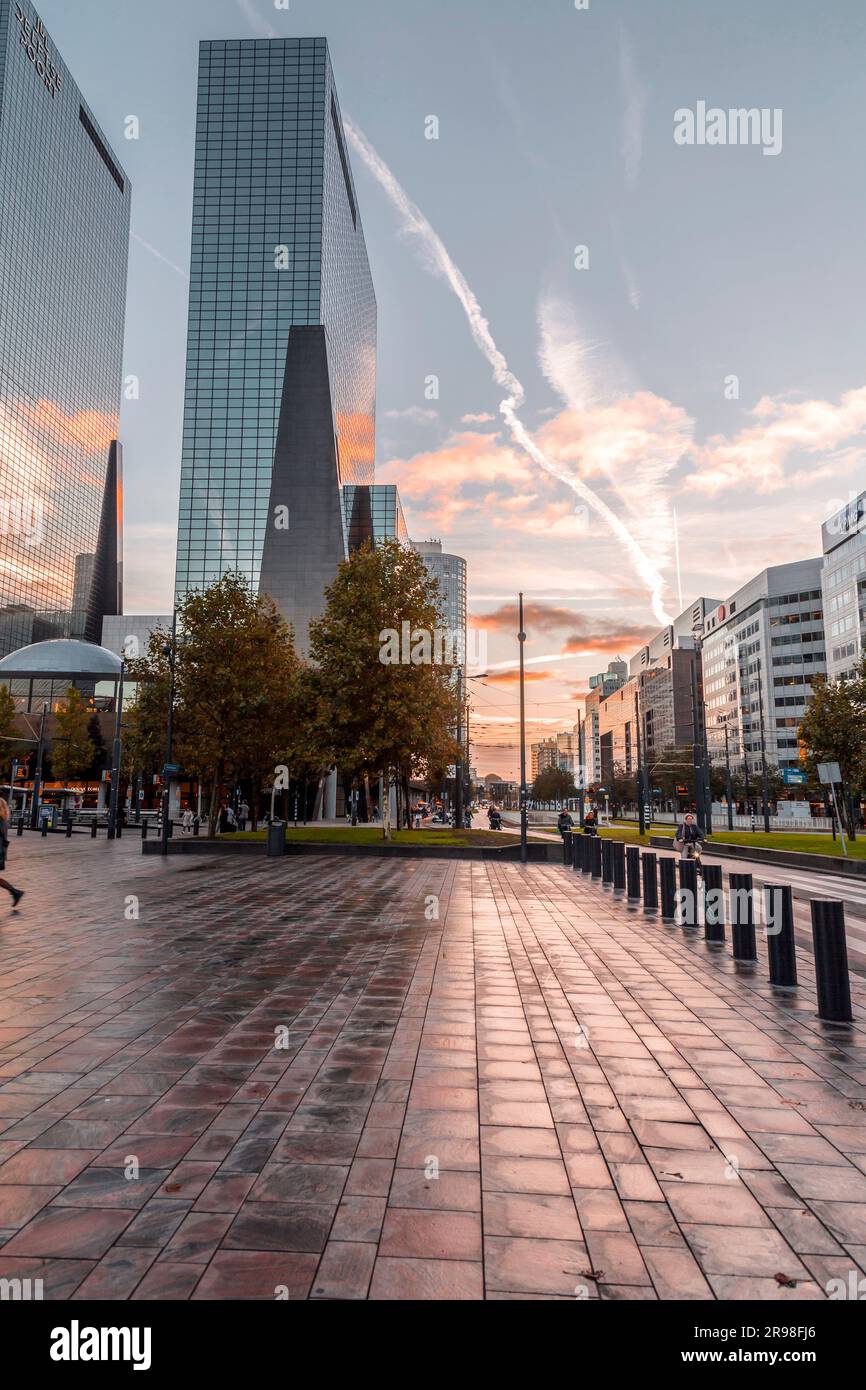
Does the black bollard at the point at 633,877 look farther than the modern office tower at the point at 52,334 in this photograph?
No

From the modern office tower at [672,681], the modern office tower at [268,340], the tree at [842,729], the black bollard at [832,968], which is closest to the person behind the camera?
the black bollard at [832,968]

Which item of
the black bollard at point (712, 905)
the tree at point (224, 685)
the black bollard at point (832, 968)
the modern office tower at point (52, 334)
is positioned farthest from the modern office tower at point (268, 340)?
the black bollard at point (832, 968)

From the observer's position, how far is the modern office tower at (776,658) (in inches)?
3885

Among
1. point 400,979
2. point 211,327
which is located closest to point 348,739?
point 400,979

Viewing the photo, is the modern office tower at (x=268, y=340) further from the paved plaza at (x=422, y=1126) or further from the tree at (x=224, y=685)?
the paved plaza at (x=422, y=1126)

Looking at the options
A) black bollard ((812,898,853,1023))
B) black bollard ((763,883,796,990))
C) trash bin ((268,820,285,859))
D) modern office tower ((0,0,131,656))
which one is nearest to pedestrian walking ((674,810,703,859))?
trash bin ((268,820,285,859))

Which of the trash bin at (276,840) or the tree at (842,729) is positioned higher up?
the tree at (842,729)

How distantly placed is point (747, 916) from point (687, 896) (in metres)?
3.32

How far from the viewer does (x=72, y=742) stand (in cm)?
6969

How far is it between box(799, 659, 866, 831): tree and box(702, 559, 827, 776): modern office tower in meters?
61.8

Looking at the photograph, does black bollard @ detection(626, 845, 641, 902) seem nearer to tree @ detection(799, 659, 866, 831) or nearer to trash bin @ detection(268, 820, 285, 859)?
trash bin @ detection(268, 820, 285, 859)

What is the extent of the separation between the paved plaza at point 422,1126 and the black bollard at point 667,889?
3249 millimetres

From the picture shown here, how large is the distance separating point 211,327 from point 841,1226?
10112 cm
